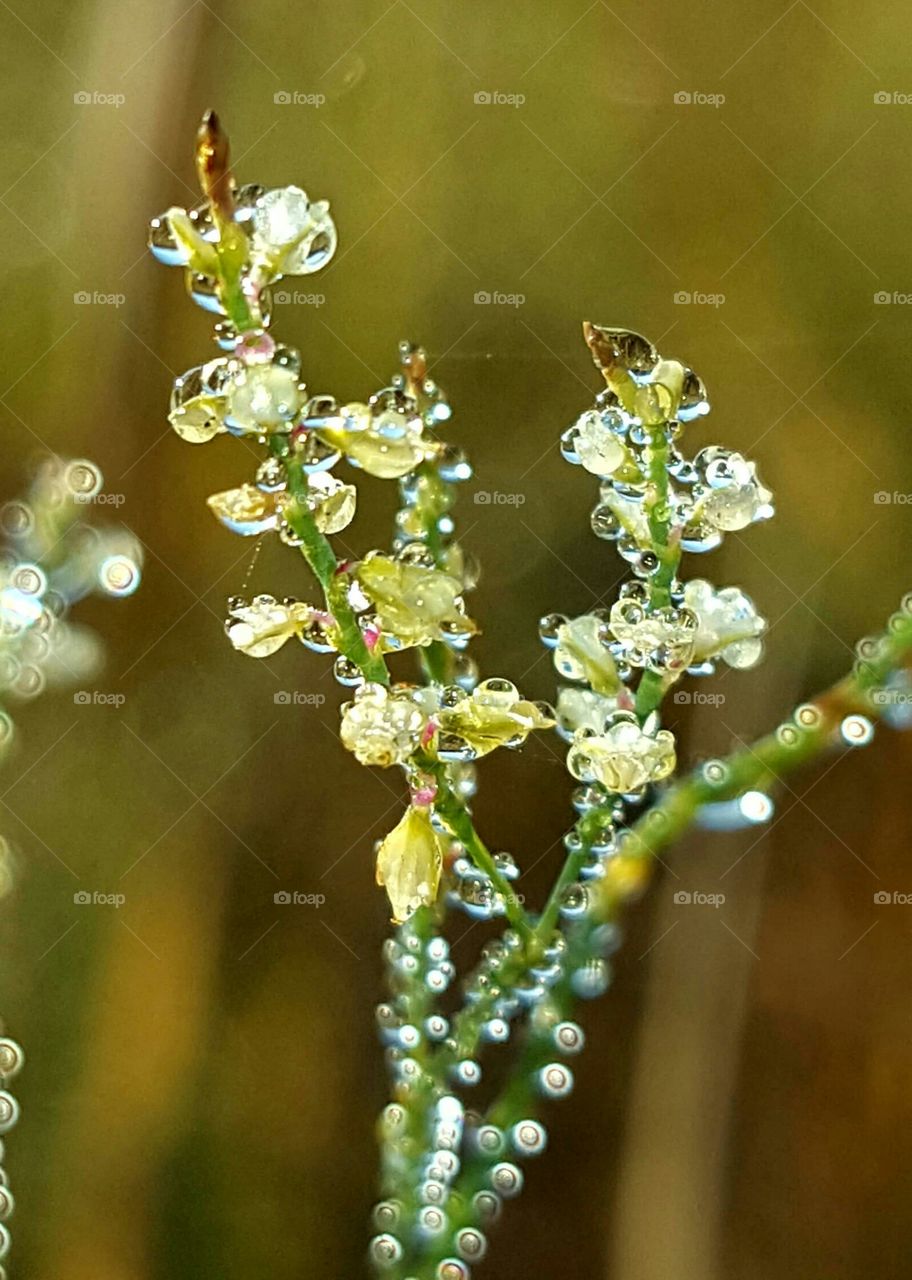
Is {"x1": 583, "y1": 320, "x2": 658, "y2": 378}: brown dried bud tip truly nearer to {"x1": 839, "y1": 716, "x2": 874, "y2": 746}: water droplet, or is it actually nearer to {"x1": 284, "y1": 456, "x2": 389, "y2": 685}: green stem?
{"x1": 284, "y1": 456, "x2": 389, "y2": 685}: green stem

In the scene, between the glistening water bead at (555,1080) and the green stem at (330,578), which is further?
the glistening water bead at (555,1080)

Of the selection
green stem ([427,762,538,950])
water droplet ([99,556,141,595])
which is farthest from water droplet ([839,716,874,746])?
water droplet ([99,556,141,595])

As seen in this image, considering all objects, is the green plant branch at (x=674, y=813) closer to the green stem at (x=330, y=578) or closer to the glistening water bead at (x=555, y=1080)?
the glistening water bead at (x=555, y=1080)

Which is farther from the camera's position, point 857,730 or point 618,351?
point 857,730

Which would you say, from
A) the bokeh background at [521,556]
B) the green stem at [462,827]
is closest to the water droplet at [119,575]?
the bokeh background at [521,556]

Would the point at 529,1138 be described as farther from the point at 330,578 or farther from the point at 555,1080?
the point at 330,578

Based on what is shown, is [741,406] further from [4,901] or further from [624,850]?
[4,901]

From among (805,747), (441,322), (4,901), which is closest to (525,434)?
(441,322)

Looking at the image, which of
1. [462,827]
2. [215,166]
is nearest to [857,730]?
[462,827]

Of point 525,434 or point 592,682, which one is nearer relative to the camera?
point 592,682
